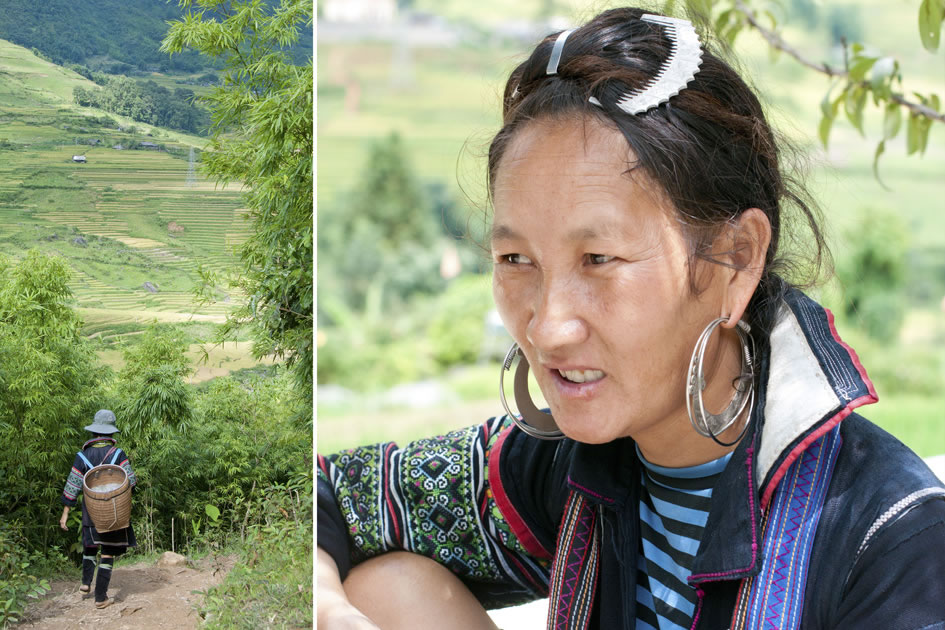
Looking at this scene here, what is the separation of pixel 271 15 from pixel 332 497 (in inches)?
80.3

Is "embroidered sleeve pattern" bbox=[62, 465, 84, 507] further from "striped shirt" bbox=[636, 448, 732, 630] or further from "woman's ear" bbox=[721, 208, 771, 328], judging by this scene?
"woman's ear" bbox=[721, 208, 771, 328]

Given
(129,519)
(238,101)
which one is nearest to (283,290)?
(238,101)

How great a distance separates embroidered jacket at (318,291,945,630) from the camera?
1.12 m

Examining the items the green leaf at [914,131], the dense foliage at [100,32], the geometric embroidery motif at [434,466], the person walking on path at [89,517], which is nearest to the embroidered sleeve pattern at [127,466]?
the person walking on path at [89,517]

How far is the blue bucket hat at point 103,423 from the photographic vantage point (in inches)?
116

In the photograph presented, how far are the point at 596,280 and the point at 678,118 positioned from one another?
249 millimetres

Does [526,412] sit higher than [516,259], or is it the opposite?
[516,259]

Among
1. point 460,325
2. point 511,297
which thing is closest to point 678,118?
point 511,297

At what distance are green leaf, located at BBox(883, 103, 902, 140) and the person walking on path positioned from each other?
8.19 ft

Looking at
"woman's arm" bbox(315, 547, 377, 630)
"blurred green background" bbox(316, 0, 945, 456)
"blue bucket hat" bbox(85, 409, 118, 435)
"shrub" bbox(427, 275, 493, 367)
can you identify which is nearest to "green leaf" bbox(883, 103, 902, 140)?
"woman's arm" bbox(315, 547, 377, 630)

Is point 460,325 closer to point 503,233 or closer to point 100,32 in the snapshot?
point 100,32

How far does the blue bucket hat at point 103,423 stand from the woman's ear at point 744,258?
2.32m

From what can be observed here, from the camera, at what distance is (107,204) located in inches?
117

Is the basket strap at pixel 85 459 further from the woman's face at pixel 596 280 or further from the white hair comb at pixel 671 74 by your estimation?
the white hair comb at pixel 671 74
